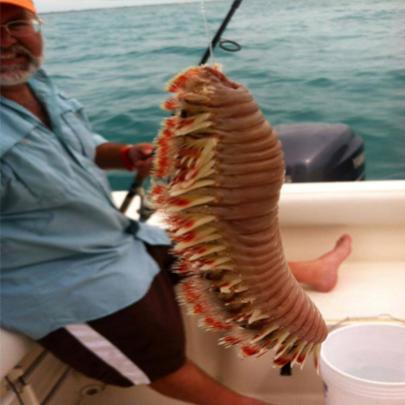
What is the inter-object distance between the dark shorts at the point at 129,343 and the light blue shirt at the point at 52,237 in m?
0.03

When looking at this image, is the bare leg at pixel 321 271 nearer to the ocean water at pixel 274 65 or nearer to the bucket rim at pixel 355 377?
the bucket rim at pixel 355 377

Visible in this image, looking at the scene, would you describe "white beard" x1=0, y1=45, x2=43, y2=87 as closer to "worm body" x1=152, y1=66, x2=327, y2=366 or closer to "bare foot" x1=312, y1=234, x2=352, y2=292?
"worm body" x1=152, y1=66, x2=327, y2=366

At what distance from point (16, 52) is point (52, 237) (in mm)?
466

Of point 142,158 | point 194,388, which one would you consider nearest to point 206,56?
point 142,158

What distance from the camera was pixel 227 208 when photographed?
0.59m

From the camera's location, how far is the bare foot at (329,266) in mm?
1739

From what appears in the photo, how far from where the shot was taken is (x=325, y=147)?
7.29 feet

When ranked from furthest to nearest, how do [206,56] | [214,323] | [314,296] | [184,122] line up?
1. [314,296]
2. [206,56]
3. [214,323]
4. [184,122]

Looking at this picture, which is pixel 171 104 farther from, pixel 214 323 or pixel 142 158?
pixel 142 158

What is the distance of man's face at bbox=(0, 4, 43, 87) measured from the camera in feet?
4.26

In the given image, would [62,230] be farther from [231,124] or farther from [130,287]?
[231,124]

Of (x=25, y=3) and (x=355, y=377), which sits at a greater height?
(x=25, y=3)

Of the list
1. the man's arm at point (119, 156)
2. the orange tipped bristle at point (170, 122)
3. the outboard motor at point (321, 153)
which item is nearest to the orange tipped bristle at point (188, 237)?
the orange tipped bristle at point (170, 122)

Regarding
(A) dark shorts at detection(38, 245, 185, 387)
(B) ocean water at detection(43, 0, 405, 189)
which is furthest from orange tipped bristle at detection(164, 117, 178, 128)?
(B) ocean water at detection(43, 0, 405, 189)
